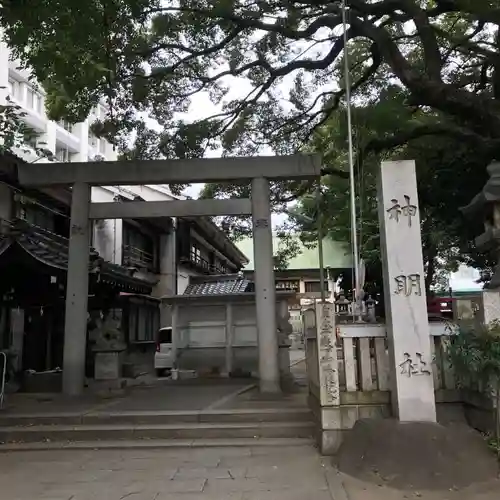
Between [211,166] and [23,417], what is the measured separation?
19.1 feet

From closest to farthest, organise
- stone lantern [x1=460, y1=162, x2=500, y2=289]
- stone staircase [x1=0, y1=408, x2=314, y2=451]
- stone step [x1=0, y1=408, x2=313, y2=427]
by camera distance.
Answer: stone lantern [x1=460, y1=162, x2=500, y2=289], stone staircase [x1=0, y1=408, x2=314, y2=451], stone step [x1=0, y1=408, x2=313, y2=427]

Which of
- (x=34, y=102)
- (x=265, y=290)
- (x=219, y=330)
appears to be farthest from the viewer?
(x=34, y=102)

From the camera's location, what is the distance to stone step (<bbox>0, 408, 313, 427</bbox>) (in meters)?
8.11

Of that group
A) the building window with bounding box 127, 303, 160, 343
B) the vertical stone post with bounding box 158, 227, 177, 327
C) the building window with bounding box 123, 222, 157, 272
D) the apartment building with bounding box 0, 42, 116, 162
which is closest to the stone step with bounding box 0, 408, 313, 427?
the building window with bounding box 127, 303, 160, 343

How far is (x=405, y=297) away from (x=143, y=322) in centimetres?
1543

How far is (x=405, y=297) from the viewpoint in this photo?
247 inches

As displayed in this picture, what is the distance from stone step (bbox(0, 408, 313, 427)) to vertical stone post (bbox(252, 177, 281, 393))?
223cm

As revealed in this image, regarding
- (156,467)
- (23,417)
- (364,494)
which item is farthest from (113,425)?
(364,494)

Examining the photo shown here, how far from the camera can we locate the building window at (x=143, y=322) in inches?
744

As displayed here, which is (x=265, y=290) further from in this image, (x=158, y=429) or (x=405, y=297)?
(x=405, y=297)

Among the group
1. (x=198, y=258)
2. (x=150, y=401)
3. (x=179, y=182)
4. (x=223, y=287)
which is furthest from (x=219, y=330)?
(x=198, y=258)

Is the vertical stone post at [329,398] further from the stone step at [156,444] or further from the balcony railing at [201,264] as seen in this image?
the balcony railing at [201,264]

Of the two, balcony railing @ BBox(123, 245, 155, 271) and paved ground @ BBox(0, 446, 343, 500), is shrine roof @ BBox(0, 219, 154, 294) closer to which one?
paved ground @ BBox(0, 446, 343, 500)

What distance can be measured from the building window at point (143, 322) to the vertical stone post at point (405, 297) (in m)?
13.6
